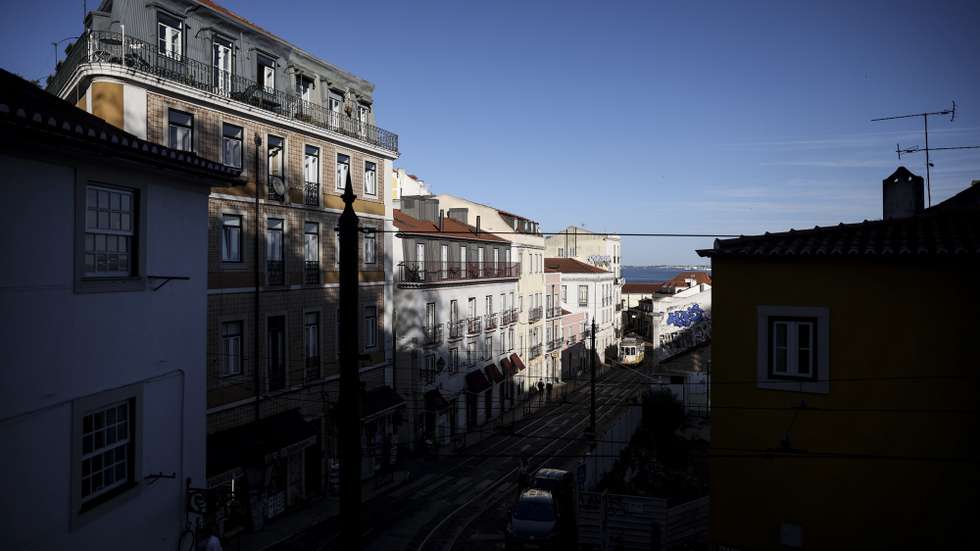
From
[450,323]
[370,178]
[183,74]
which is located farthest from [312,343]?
[450,323]

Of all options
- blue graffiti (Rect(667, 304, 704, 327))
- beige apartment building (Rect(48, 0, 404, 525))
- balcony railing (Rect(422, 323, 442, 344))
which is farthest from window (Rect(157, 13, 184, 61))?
blue graffiti (Rect(667, 304, 704, 327))

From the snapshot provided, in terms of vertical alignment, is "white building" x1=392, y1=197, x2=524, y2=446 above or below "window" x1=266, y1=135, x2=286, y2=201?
below

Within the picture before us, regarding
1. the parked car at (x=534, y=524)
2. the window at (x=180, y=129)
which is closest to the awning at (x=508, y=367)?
the parked car at (x=534, y=524)

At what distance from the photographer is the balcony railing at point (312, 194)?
25859 mm

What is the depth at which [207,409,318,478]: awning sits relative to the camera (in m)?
20.2

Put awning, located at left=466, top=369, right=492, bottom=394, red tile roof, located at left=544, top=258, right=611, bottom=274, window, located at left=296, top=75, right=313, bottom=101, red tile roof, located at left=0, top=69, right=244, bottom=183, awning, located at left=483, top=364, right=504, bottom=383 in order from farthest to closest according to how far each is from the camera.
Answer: red tile roof, located at left=544, top=258, right=611, bottom=274, awning, located at left=483, top=364, right=504, bottom=383, awning, located at left=466, top=369, right=492, bottom=394, window, located at left=296, top=75, right=313, bottom=101, red tile roof, located at left=0, top=69, right=244, bottom=183

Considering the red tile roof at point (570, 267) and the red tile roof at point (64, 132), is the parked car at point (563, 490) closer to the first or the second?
the red tile roof at point (64, 132)

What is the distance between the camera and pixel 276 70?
2502cm

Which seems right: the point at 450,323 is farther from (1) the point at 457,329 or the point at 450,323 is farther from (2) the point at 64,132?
(2) the point at 64,132

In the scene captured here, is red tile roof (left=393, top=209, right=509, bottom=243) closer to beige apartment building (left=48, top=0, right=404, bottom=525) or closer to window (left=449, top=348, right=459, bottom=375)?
beige apartment building (left=48, top=0, right=404, bottom=525)

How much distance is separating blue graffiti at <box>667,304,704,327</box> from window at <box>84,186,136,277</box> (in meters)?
55.0

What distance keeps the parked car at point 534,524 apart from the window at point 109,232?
14.0 m

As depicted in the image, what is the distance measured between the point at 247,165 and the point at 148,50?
15.8 feet

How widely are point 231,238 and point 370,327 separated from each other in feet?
30.7
